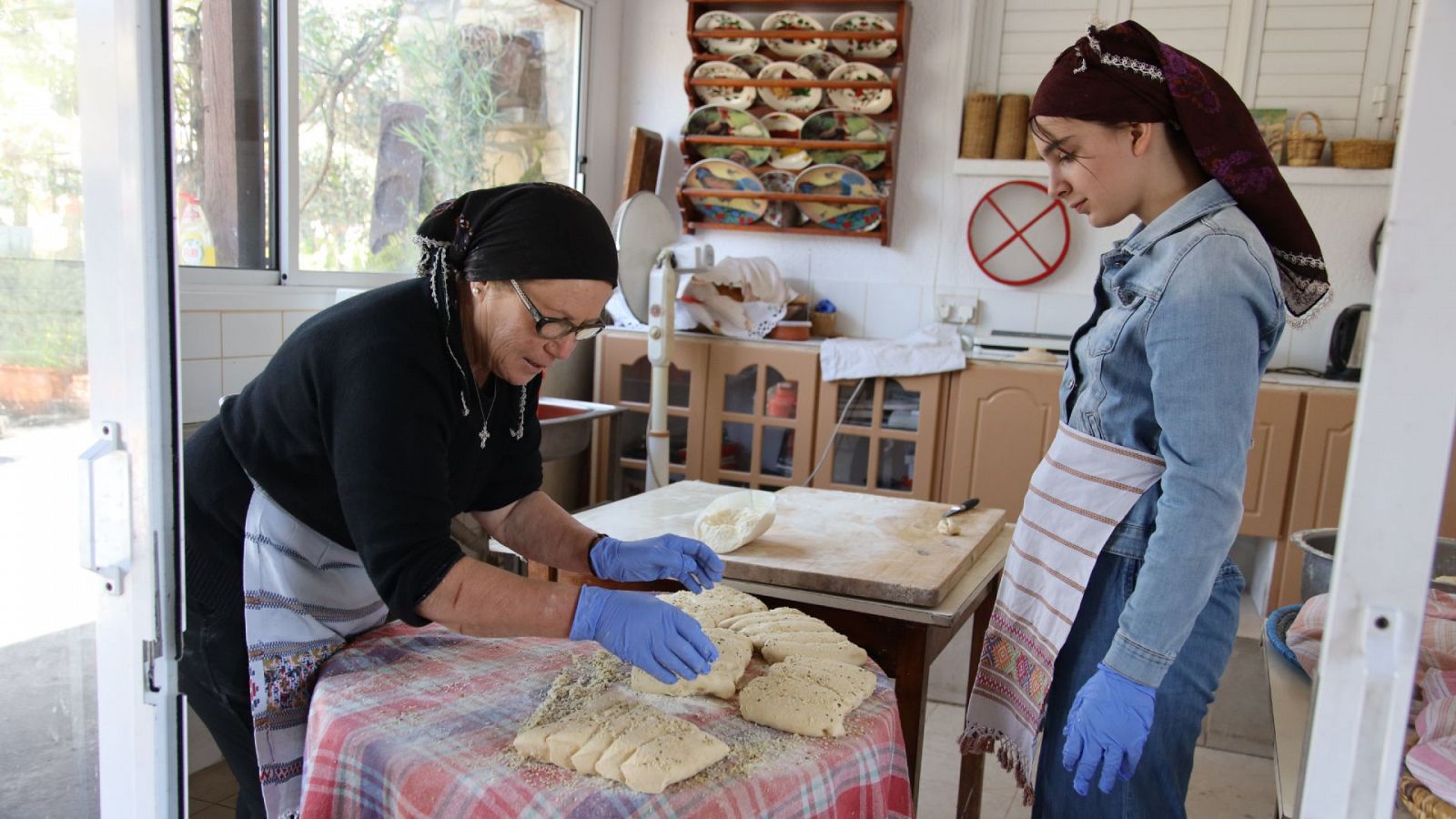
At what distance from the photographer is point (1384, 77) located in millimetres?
3914

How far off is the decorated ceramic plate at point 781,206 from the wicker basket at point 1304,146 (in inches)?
78.6

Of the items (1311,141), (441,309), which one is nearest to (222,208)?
(441,309)

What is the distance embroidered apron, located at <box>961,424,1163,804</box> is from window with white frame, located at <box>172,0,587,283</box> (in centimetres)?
215

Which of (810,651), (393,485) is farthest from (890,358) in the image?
(393,485)

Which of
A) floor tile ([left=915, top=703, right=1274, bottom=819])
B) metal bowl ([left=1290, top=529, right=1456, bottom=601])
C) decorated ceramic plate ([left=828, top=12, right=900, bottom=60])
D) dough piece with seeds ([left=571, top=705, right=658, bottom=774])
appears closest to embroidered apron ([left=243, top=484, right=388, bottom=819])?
dough piece with seeds ([left=571, top=705, right=658, bottom=774])

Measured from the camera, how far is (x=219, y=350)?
2674mm

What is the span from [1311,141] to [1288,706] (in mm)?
3192

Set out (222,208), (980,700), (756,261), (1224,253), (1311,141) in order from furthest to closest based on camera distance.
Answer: (756,261)
(1311,141)
(222,208)
(980,700)
(1224,253)

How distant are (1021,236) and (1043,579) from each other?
309cm

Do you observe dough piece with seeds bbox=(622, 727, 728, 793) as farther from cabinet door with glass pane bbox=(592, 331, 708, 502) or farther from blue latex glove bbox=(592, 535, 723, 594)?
cabinet door with glass pane bbox=(592, 331, 708, 502)

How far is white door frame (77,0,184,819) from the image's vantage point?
0.92 metres

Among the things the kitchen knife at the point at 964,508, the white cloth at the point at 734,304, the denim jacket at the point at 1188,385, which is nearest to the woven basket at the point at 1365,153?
the white cloth at the point at 734,304

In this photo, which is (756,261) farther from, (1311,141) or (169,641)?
(169,641)

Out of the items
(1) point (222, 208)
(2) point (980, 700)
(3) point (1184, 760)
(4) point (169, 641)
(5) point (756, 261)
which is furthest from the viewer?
(5) point (756, 261)
